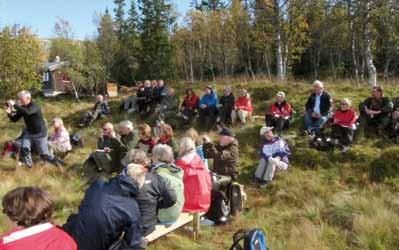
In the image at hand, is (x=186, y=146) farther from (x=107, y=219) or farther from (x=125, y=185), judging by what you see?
(x=107, y=219)

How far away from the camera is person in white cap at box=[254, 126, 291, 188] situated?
8414 millimetres

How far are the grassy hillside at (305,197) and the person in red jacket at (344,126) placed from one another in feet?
0.81

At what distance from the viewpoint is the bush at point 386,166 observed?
27.9ft

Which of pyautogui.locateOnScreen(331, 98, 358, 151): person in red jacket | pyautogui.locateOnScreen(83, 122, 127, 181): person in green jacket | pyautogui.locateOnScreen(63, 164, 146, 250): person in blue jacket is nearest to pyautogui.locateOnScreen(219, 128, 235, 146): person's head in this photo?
pyautogui.locateOnScreen(83, 122, 127, 181): person in green jacket

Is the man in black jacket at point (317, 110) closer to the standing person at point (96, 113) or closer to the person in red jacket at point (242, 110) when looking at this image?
the person in red jacket at point (242, 110)

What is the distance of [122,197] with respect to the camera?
4.14 metres

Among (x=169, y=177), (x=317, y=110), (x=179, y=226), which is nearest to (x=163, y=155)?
(x=169, y=177)

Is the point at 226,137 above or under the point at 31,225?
under

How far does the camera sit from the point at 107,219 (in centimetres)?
401

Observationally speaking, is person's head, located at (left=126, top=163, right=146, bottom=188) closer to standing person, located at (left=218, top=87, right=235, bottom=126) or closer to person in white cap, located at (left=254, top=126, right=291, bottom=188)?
person in white cap, located at (left=254, top=126, right=291, bottom=188)

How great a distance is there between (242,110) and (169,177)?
6.86 metres

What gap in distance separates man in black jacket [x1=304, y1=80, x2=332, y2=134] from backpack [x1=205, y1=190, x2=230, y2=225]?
14.9 feet

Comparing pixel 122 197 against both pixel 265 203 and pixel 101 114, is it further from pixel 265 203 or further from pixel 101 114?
pixel 101 114

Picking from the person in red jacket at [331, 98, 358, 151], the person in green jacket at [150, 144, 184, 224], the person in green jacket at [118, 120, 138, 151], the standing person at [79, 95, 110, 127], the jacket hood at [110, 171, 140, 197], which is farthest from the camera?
the standing person at [79, 95, 110, 127]
